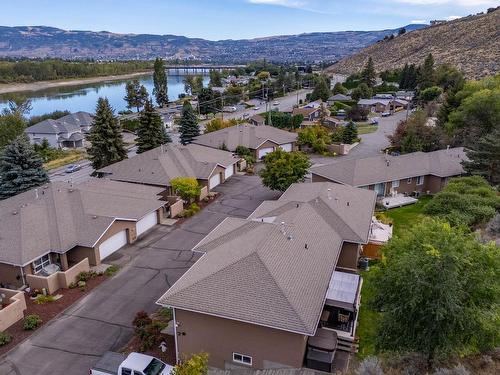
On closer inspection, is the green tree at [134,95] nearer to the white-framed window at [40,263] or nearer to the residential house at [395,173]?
the residential house at [395,173]

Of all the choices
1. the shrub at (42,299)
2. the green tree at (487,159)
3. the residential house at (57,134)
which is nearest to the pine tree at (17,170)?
the shrub at (42,299)

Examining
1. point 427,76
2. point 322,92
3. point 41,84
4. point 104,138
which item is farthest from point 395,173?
point 41,84

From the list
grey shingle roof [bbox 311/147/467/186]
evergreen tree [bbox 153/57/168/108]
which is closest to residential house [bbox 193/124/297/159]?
grey shingle roof [bbox 311/147/467/186]

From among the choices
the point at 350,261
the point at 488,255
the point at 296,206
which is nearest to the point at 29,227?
the point at 296,206

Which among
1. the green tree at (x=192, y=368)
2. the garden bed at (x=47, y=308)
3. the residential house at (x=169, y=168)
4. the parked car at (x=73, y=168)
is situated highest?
the green tree at (x=192, y=368)

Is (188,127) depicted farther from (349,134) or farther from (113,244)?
(113,244)

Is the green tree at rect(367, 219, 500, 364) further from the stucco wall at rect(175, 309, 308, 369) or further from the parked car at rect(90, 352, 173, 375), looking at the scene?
the parked car at rect(90, 352, 173, 375)

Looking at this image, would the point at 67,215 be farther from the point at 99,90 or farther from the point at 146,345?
the point at 99,90
